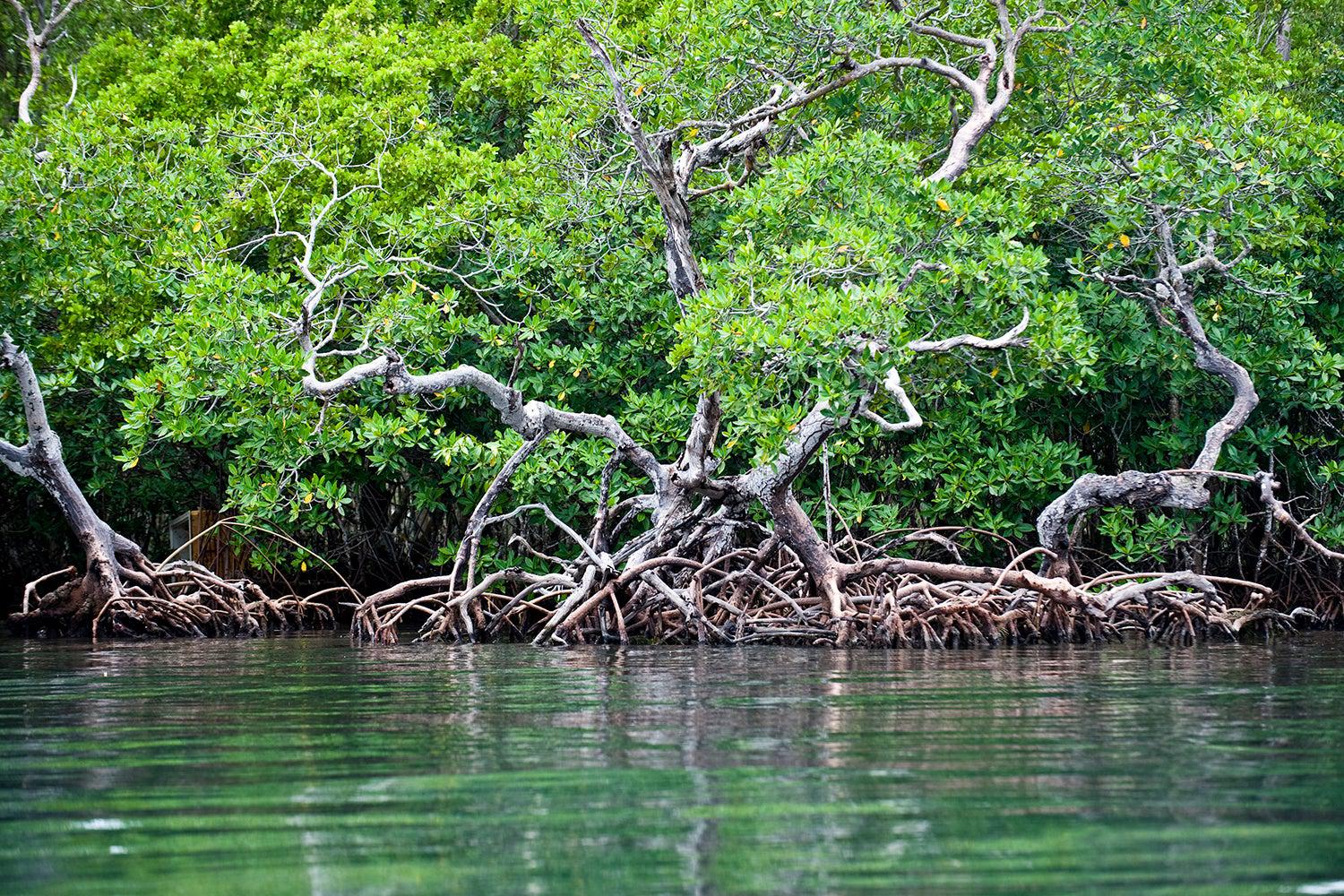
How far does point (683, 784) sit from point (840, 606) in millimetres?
5989

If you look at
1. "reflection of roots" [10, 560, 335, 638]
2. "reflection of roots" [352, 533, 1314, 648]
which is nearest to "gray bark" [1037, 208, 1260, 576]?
"reflection of roots" [352, 533, 1314, 648]

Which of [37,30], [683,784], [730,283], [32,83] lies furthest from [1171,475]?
[37,30]

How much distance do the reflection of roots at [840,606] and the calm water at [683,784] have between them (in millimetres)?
2249

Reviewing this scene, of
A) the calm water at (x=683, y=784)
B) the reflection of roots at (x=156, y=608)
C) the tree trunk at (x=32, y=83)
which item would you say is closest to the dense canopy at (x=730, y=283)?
the tree trunk at (x=32, y=83)

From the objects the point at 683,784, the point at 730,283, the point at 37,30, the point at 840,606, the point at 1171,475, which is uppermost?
the point at 37,30

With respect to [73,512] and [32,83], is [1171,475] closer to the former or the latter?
[73,512]

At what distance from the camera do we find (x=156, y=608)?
477 inches

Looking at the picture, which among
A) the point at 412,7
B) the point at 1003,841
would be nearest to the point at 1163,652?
the point at 1003,841

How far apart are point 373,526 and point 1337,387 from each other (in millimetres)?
7871

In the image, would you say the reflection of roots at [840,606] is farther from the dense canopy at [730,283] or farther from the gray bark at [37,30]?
the gray bark at [37,30]

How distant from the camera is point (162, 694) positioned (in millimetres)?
7090

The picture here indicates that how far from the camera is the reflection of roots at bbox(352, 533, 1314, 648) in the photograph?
394 inches

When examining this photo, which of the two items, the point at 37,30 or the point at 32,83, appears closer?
the point at 32,83

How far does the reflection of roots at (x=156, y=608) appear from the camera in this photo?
474 inches
